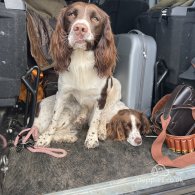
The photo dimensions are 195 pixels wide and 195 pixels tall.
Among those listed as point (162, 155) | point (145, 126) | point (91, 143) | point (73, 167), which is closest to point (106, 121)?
point (145, 126)

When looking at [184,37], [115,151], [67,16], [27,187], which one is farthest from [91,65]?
[27,187]

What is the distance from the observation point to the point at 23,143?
239cm

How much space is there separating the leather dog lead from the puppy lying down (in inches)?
7.8

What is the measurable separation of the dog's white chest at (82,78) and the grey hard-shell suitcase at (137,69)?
357 mm

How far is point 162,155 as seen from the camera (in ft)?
7.63

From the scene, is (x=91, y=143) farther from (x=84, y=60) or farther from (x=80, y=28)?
(x=80, y=28)

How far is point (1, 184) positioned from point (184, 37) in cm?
183

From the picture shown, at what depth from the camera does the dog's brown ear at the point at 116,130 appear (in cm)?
269

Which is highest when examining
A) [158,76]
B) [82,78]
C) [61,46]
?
[61,46]

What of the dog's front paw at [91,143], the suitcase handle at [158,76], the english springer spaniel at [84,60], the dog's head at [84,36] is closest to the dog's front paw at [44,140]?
the english springer spaniel at [84,60]

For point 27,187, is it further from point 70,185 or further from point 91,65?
point 91,65

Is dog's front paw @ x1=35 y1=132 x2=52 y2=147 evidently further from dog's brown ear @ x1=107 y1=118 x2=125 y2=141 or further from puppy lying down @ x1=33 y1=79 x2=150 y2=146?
dog's brown ear @ x1=107 y1=118 x2=125 y2=141

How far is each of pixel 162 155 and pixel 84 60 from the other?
877 mm

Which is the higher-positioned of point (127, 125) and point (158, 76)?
point (158, 76)
